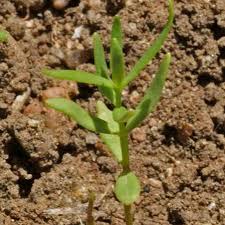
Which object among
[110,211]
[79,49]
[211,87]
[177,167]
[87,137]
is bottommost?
[110,211]

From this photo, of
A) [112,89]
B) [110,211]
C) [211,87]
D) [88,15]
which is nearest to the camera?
[112,89]

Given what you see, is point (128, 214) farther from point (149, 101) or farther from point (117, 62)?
point (117, 62)

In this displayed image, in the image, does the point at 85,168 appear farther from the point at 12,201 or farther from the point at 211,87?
the point at 211,87

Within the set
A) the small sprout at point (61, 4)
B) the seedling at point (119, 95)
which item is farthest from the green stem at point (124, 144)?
the small sprout at point (61, 4)

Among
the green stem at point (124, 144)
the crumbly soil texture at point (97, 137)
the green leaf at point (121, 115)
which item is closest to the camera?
the green leaf at point (121, 115)

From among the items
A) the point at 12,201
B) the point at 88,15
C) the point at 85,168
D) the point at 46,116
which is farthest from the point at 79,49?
the point at 12,201

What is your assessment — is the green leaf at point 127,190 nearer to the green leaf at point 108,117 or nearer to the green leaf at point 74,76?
the green leaf at point 108,117

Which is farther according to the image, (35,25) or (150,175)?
(35,25)
